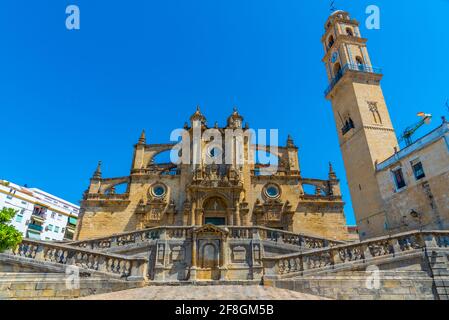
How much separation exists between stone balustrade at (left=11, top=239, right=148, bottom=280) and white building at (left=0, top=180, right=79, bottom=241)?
28661 mm

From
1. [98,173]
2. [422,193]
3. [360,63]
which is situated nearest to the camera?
[422,193]

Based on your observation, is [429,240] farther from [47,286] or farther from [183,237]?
[47,286]

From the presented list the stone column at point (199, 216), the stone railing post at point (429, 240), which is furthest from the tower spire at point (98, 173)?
the stone railing post at point (429, 240)

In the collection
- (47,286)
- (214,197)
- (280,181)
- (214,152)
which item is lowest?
(47,286)

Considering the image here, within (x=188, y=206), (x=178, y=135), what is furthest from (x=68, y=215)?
(x=188, y=206)

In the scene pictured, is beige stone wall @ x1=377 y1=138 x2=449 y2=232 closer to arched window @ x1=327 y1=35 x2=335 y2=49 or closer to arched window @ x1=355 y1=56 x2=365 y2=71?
arched window @ x1=355 y1=56 x2=365 y2=71

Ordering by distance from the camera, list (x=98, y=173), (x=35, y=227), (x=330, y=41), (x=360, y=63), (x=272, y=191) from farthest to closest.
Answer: (x=35, y=227), (x=330, y=41), (x=360, y=63), (x=98, y=173), (x=272, y=191)

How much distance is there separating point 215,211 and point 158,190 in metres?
5.66

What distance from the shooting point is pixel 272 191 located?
23750mm

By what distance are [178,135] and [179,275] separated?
17.3 metres

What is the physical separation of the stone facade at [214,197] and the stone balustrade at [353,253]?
10.4m

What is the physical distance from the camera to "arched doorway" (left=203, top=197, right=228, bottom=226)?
21594 millimetres

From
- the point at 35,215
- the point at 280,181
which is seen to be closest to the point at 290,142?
the point at 280,181
